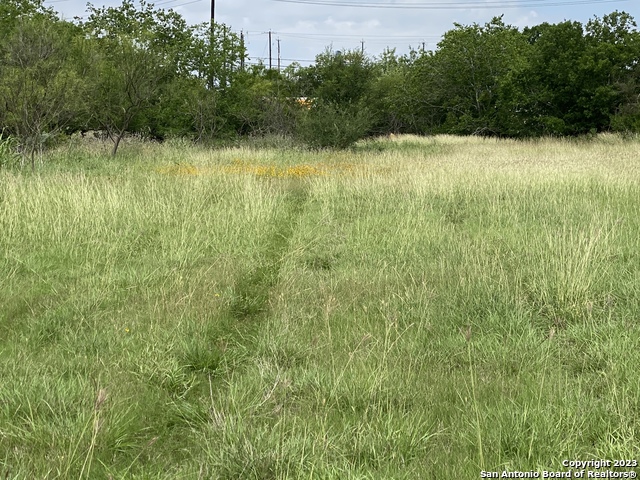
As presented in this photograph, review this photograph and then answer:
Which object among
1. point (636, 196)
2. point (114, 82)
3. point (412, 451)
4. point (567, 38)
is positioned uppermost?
point (567, 38)

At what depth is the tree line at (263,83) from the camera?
502 inches

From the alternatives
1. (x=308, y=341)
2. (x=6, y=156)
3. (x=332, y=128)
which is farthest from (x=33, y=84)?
(x=308, y=341)

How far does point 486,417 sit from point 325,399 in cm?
78

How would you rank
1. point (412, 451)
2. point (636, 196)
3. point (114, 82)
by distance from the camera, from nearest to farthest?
point (412, 451), point (636, 196), point (114, 82)

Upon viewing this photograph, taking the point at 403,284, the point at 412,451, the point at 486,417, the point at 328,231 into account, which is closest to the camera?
the point at 412,451

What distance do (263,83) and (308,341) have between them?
2319 cm

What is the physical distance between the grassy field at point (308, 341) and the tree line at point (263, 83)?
24.2 feet

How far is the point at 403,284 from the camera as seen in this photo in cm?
418

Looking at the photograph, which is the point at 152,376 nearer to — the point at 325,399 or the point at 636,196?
the point at 325,399

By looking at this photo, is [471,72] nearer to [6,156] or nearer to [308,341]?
[6,156]

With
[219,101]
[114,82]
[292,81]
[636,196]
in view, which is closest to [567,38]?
[292,81]

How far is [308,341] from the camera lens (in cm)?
316

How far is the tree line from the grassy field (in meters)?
7.36

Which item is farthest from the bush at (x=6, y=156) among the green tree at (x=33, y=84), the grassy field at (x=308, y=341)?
the grassy field at (x=308, y=341)
